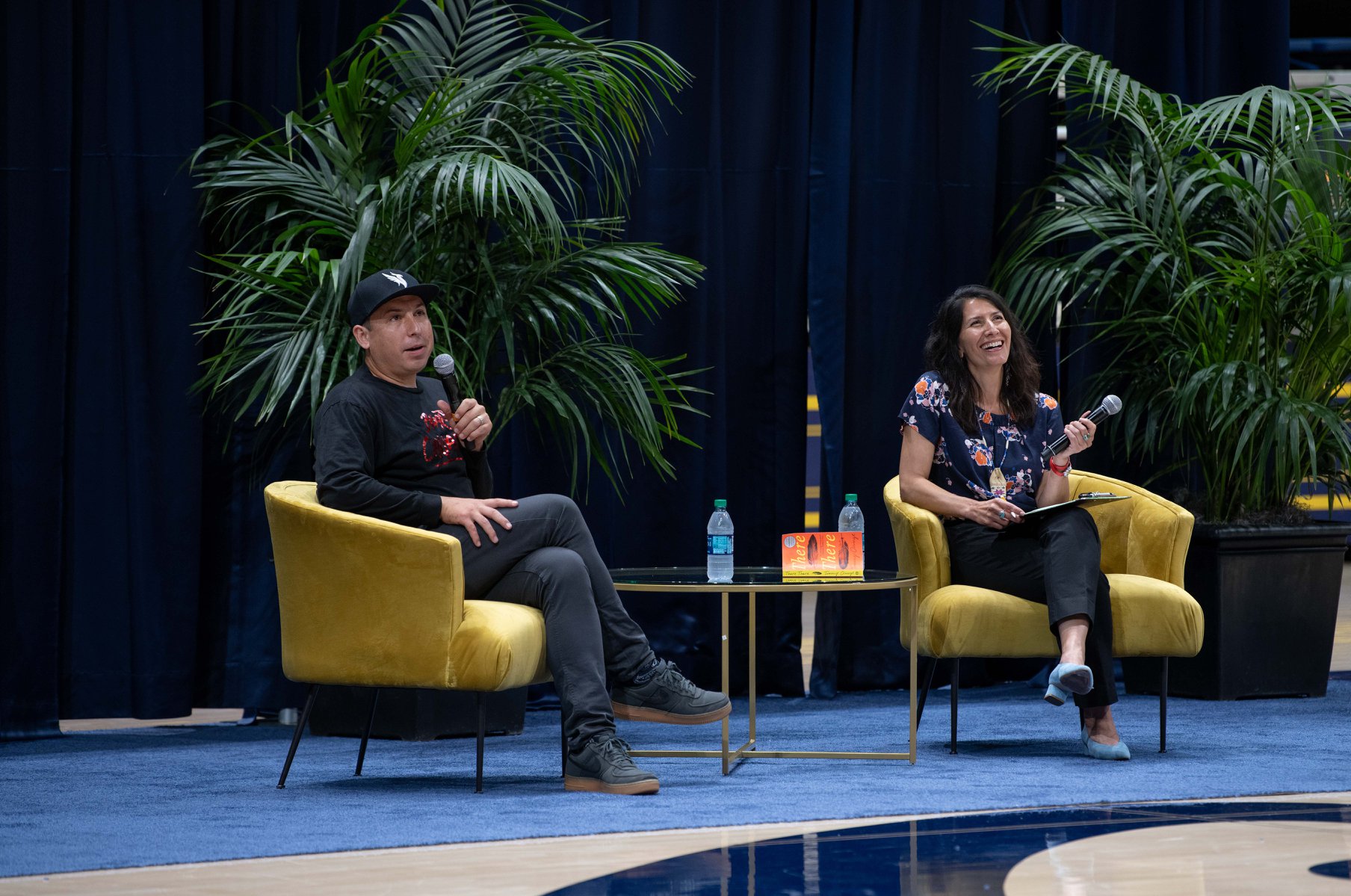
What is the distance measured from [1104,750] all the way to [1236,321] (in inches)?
70.9

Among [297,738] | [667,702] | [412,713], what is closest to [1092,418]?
[667,702]

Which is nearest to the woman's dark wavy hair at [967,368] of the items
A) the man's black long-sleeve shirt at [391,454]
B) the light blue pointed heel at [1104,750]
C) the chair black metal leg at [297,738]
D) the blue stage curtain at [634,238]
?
the light blue pointed heel at [1104,750]

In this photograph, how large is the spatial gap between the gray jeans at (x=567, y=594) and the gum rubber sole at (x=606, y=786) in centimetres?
7

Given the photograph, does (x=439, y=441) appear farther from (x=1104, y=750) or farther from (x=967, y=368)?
(x=1104, y=750)

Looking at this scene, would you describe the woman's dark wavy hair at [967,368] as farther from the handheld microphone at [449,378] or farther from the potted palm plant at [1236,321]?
the handheld microphone at [449,378]

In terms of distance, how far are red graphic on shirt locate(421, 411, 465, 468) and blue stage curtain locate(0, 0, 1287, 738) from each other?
2.58 ft

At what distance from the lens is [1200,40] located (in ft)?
16.9

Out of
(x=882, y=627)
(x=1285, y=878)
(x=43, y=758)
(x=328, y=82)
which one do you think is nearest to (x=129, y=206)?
(x=328, y=82)

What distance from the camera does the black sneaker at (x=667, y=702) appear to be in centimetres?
334

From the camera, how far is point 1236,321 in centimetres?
486

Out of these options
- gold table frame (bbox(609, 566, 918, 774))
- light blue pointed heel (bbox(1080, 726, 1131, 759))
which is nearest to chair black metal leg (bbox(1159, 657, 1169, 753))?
light blue pointed heel (bbox(1080, 726, 1131, 759))

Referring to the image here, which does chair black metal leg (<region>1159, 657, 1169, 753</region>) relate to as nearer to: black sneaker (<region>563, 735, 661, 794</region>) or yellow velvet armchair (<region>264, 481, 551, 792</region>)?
black sneaker (<region>563, 735, 661, 794</region>)

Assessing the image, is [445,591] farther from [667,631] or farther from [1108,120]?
[1108,120]

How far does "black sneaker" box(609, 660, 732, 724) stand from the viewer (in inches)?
131
